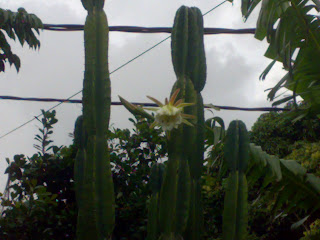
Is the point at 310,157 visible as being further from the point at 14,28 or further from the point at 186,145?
the point at 186,145

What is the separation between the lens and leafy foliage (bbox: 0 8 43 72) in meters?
3.66

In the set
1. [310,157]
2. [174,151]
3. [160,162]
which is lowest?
[174,151]

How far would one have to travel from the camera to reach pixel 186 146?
212 cm

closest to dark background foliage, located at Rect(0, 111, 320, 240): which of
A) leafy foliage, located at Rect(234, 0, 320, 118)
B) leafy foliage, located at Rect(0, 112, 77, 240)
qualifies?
leafy foliage, located at Rect(0, 112, 77, 240)

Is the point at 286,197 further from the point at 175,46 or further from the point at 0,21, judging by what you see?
the point at 0,21

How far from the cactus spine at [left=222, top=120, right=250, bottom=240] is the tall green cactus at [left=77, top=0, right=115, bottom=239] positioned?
55 cm

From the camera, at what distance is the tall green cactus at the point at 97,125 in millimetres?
2016

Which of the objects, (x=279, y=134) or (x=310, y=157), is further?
(x=279, y=134)

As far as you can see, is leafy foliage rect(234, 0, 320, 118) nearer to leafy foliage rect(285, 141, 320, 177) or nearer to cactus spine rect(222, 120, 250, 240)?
cactus spine rect(222, 120, 250, 240)

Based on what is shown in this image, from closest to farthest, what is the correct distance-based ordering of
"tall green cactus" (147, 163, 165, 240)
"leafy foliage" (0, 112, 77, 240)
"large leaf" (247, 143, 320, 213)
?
"tall green cactus" (147, 163, 165, 240)
"leafy foliage" (0, 112, 77, 240)
"large leaf" (247, 143, 320, 213)

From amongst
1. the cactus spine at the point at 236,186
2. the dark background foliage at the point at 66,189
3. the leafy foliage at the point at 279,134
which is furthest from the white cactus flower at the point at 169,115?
the leafy foliage at the point at 279,134

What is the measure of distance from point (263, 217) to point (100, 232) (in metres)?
4.54

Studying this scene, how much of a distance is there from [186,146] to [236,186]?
32 centimetres

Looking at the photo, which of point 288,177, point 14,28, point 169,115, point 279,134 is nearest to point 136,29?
point 14,28
